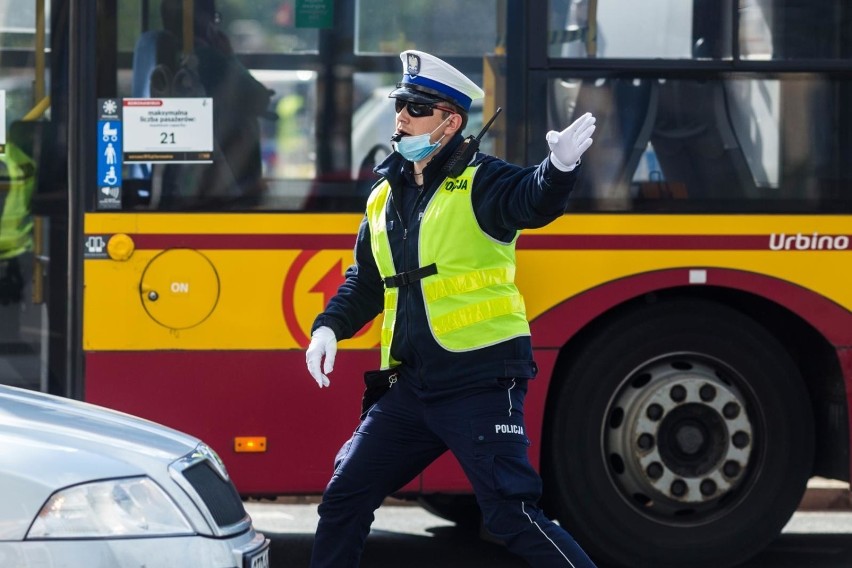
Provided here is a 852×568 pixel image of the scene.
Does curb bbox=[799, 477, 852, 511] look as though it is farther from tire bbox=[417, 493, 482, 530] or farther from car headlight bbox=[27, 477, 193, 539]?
car headlight bbox=[27, 477, 193, 539]

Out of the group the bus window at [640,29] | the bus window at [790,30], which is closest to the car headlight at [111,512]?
the bus window at [640,29]

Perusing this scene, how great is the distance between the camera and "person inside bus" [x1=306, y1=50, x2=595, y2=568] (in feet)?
14.5

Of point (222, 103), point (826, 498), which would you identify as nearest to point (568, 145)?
point (222, 103)

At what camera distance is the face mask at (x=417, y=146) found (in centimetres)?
465

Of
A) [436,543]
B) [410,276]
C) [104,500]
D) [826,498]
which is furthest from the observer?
[826,498]

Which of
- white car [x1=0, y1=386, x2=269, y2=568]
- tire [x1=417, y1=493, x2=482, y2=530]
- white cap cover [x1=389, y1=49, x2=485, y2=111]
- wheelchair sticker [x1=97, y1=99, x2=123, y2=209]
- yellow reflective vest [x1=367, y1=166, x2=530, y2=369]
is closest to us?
white car [x1=0, y1=386, x2=269, y2=568]

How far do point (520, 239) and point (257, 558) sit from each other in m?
2.22

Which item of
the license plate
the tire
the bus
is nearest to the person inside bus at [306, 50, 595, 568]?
the license plate

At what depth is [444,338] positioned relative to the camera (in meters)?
4.56

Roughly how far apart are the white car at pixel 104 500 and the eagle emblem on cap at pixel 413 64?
1355 mm

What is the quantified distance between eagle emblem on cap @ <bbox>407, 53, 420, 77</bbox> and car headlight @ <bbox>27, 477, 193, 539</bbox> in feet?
5.20

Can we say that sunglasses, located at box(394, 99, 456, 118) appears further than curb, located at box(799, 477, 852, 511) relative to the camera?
No

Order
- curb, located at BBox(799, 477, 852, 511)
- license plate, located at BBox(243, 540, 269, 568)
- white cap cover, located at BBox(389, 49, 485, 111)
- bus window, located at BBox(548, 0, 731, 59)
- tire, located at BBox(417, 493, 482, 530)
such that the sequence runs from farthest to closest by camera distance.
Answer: curb, located at BBox(799, 477, 852, 511) → tire, located at BBox(417, 493, 482, 530) → bus window, located at BBox(548, 0, 731, 59) → white cap cover, located at BBox(389, 49, 485, 111) → license plate, located at BBox(243, 540, 269, 568)

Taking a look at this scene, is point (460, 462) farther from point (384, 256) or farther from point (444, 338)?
point (384, 256)
